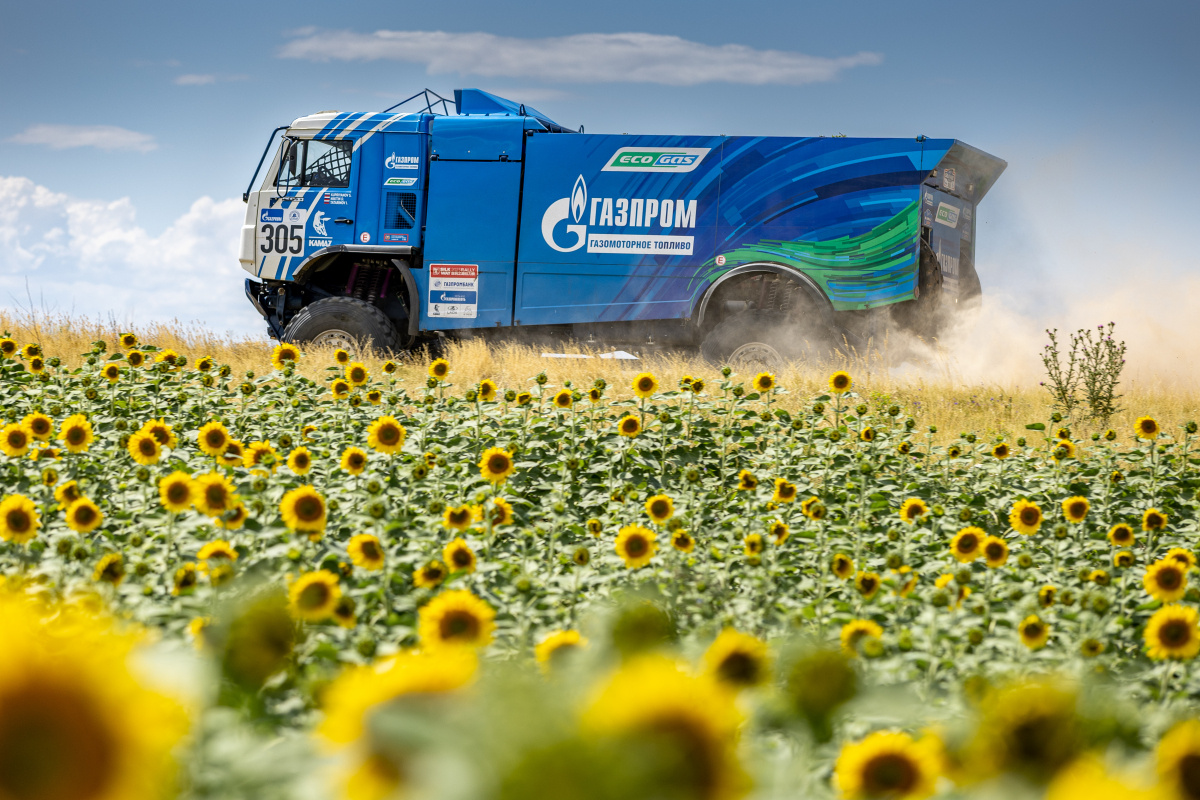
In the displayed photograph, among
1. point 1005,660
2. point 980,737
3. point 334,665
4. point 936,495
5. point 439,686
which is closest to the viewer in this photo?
point 439,686

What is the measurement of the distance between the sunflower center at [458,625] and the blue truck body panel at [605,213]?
862 cm

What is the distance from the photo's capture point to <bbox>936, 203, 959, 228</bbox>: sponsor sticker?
10672mm

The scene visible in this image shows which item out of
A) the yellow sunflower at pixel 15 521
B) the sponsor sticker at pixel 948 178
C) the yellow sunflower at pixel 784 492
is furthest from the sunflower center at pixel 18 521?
the sponsor sticker at pixel 948 178

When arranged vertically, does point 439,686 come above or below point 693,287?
below

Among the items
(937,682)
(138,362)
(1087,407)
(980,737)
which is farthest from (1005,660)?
(1087,407)

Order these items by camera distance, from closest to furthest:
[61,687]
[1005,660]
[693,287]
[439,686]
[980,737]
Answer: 1. [61,687]
2. [439,686]
3. [980,737]
4. [1005,660]
5. [693,287]

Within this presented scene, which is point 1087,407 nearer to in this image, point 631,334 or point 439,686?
point 631,334

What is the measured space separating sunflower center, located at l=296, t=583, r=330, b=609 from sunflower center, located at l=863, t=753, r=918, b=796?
1.22 metres

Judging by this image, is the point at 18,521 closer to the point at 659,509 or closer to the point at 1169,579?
the point at 659,509

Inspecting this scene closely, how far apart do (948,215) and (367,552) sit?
9684mm

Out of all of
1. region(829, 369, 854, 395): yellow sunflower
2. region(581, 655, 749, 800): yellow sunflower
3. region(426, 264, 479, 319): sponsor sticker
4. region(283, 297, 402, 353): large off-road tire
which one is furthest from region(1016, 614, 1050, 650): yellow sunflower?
Result: region(283, 297, 402, 353): large off-road tire

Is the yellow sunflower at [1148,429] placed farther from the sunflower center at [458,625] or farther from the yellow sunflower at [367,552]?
the sunflower center at [458,625]

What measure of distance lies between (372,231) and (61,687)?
10363mm

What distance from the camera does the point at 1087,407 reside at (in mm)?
9219
